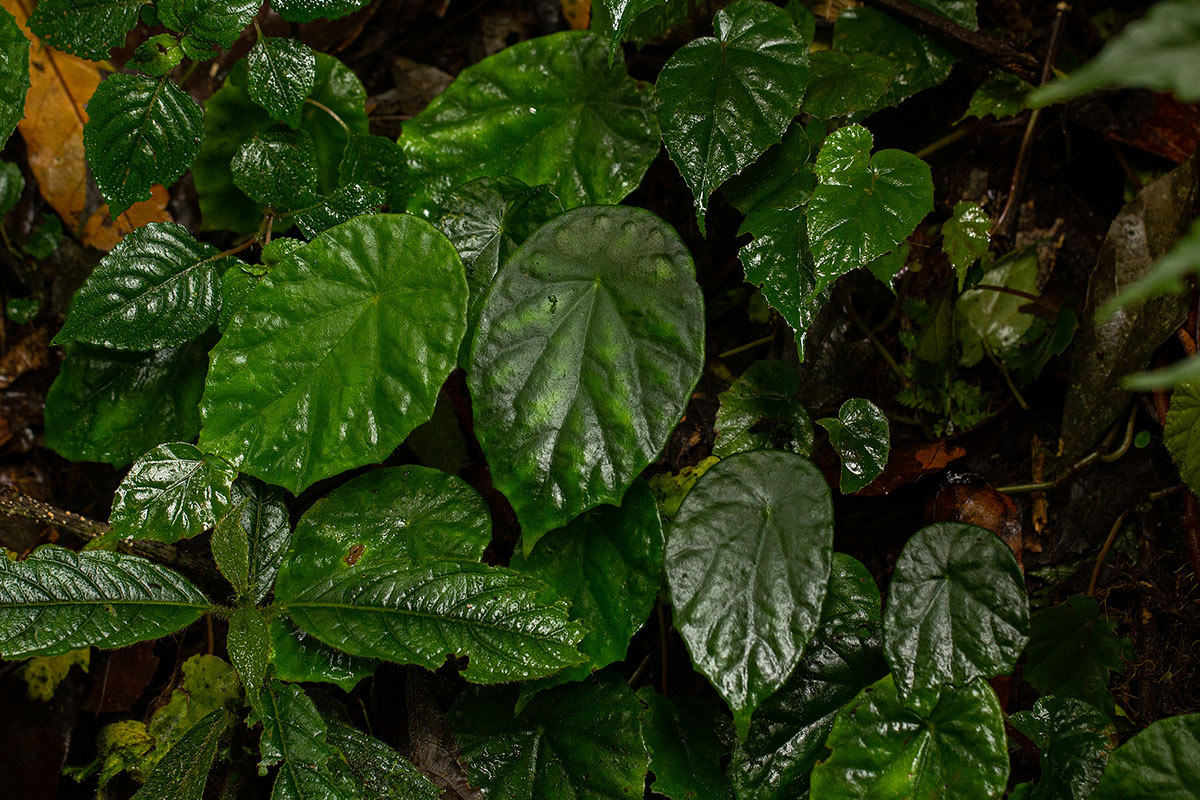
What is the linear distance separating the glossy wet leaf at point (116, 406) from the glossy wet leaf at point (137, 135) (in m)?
0.43

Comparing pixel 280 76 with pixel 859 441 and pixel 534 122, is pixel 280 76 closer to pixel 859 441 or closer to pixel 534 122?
pixel 534 122

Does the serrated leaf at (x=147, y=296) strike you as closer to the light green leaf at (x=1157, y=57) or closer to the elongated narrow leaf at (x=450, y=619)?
the elongated narrow leaf at (x=450, y=619)

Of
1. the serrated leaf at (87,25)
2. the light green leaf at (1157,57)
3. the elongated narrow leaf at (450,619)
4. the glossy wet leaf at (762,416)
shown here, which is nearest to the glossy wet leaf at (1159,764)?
the glossy wet leaf at (762,416)

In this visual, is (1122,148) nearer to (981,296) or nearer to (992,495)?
(981,296)

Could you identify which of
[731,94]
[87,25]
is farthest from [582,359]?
[87,25]

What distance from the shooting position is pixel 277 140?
5.97 ft

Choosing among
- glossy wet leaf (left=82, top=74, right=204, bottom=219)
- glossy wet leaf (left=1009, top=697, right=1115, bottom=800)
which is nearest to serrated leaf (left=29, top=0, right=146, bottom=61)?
glossy wet leaf (left=82, top=74, right=204, bottom=219)

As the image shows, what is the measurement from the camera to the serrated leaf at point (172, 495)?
1.54 m

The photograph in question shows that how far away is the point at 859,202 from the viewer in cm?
150

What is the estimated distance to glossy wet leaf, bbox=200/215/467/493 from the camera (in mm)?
1524

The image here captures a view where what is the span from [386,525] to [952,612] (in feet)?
3.58

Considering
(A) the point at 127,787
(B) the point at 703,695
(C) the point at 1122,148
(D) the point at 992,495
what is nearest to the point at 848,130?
(D) the point at 992,495

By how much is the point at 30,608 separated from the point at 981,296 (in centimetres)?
216

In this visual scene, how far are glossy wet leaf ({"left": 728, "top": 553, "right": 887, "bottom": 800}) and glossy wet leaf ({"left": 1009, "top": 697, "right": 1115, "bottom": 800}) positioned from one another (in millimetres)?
277
